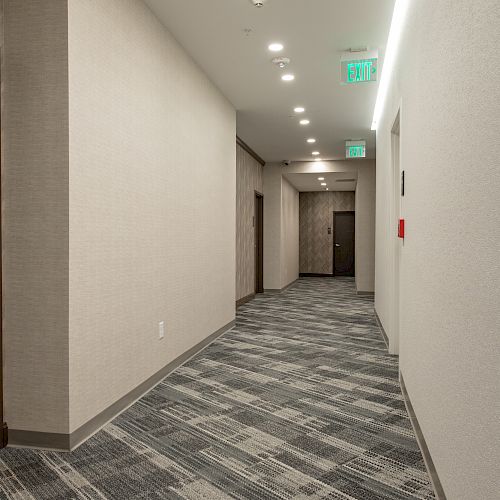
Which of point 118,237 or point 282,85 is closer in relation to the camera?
point 118,237

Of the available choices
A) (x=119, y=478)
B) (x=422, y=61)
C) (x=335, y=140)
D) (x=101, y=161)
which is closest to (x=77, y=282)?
(x=101, y=161)

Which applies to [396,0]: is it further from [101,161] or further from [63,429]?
[63,429]

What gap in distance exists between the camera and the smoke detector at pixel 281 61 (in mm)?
5203

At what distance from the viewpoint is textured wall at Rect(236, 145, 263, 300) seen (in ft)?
30.1

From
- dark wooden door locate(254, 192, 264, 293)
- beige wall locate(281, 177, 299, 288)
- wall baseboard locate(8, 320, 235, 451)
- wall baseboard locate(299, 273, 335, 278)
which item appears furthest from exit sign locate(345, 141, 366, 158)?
wall baseboard locate(299, 273, 335, 278)

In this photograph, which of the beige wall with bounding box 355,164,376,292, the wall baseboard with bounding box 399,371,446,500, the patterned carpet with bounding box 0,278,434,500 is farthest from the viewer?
the beige wall with bounding box 355,164,376,292

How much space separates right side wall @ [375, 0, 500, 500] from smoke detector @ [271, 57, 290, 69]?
2048 millimetres

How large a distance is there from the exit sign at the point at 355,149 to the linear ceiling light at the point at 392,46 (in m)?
2.29

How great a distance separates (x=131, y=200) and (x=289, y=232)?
10.5m

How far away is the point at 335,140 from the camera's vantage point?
9.48 metres

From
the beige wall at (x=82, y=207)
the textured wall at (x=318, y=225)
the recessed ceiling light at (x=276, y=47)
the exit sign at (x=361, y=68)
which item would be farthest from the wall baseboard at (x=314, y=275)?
the beige wall at (x=82, y=207)

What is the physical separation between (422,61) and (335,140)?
6.65 m

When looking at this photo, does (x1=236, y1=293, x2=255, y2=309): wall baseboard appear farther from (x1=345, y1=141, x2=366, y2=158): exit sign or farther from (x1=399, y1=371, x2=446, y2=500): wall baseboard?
(x1=399, y1=371, x2=446, y2=500): wall baseboard

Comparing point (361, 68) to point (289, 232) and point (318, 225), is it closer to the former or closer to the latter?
point (289, 232)
